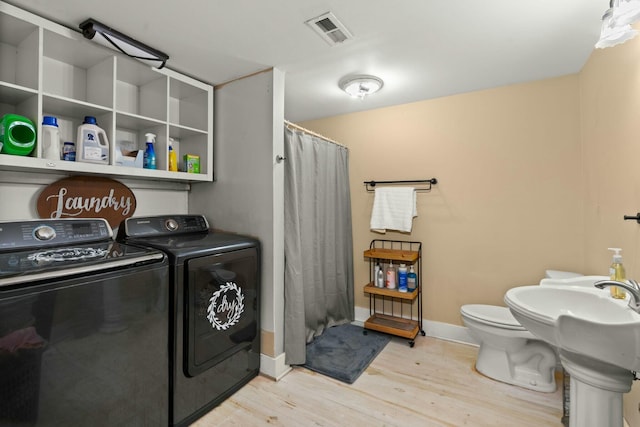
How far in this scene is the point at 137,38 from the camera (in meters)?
1.65

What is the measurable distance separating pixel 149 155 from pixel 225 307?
1.11 meters

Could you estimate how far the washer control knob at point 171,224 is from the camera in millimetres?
2048

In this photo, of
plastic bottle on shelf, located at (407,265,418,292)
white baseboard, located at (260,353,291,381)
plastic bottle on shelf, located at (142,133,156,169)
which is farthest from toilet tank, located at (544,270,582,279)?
plastic bottle on shelf, located at (142,133,156,169)

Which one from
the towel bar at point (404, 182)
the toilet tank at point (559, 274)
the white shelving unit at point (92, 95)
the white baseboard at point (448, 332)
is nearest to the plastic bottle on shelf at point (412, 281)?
the white baseboard at point (448, 332)

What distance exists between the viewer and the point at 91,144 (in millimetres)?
1623

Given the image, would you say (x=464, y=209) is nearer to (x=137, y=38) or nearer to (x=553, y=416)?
(x=553, y=416)

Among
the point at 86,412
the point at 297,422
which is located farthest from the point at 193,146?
the point at 297,422

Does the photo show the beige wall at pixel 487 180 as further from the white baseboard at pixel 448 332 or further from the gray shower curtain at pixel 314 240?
the gray shower curtain at pixel 314 240

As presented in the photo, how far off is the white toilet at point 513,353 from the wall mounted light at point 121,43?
103 inches

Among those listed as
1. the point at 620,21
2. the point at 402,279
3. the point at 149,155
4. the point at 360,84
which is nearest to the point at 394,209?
the point at 402,279

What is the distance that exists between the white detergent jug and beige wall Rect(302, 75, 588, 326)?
6.93ft

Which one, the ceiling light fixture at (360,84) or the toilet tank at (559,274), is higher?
the ceiling light fixture at (360,84)

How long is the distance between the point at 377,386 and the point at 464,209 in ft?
5.07

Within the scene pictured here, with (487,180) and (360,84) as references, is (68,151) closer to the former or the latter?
(360,84)
